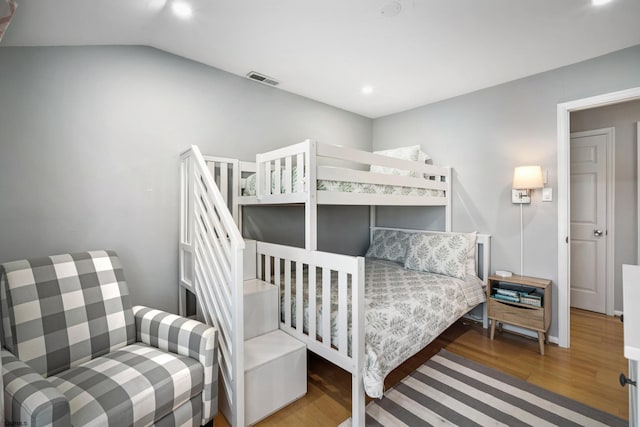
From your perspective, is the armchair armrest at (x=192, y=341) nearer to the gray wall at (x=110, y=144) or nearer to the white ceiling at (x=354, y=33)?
the gray wall at (x=110, y=144)

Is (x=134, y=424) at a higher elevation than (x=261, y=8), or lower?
lower

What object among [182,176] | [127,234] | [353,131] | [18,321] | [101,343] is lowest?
[101,343]

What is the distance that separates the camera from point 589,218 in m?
3.39

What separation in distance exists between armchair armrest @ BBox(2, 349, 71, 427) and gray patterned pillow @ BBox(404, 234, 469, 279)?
269 centimetres

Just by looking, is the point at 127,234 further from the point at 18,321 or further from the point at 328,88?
the point at 328,88

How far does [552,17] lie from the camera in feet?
6.09

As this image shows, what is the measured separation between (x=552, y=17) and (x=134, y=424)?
310 centimetres

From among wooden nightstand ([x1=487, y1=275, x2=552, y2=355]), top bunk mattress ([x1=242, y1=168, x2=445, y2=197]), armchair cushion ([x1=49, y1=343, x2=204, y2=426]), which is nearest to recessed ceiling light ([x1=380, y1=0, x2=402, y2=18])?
top bunk mattress ([x1=242, y1=168, x2=445, y2=197])

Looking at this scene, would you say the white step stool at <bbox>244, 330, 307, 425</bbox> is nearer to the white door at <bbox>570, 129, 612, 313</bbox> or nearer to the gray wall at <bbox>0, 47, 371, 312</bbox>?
the gray wall at <bbox>0, 47, 371, 312</bbox>

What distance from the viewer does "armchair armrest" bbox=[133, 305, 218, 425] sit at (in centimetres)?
147

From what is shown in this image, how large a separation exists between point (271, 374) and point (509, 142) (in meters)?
2.88

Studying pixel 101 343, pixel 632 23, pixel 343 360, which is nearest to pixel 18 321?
pixel 101 343

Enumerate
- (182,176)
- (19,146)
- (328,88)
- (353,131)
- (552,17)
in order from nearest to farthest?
1. (19,146)
2. (552,17)
3. (182,176)
4. (328,88)
5. (353,131)

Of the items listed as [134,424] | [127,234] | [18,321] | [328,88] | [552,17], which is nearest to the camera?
[134,424]
